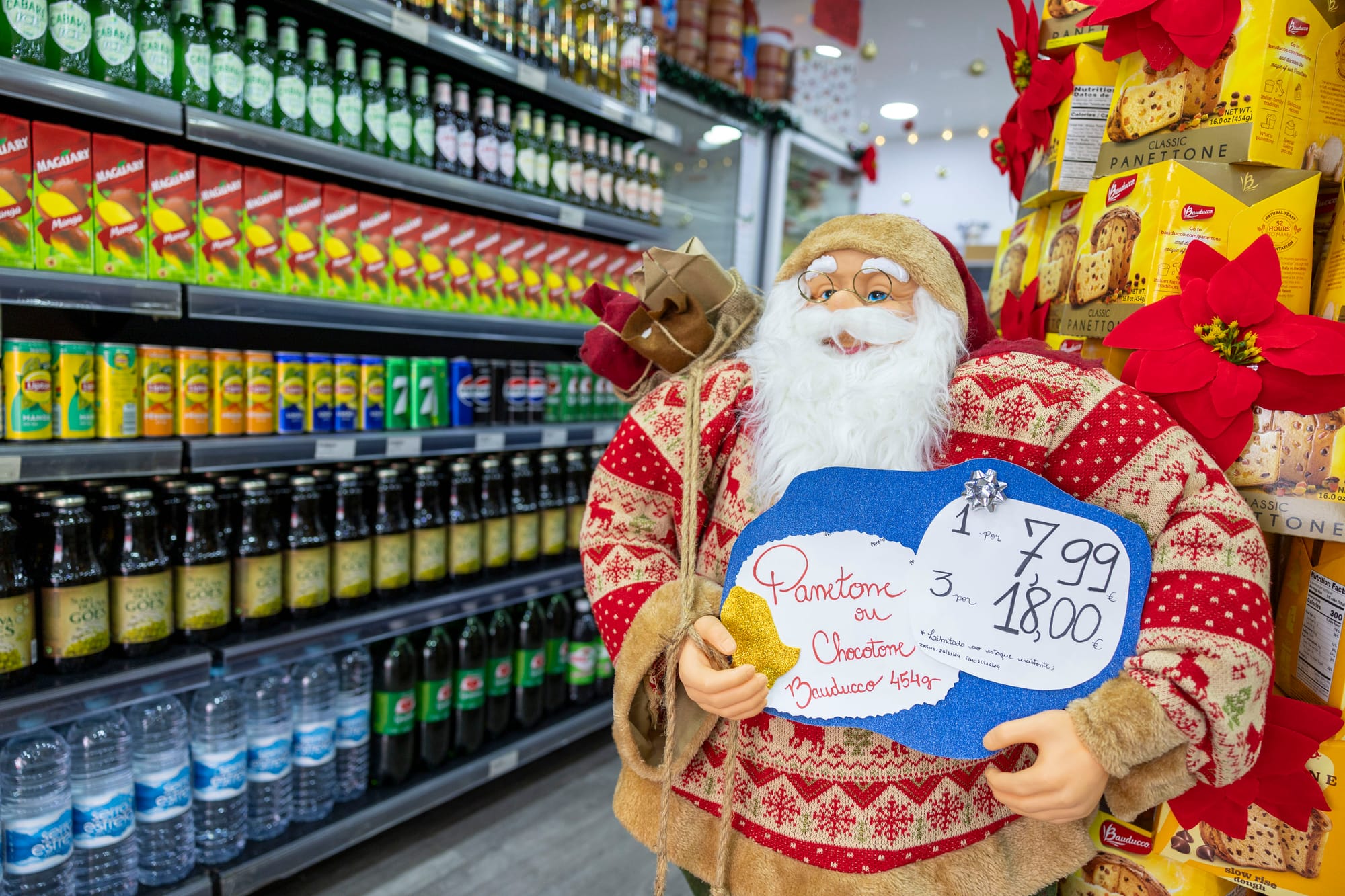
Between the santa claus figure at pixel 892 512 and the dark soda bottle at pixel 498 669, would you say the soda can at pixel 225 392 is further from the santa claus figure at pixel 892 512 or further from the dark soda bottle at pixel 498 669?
the santa claus figure at pixel 892 512

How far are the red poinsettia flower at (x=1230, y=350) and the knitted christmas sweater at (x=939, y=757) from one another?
7 centimetres

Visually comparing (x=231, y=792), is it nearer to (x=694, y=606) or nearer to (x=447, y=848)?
(x=447, y=848)

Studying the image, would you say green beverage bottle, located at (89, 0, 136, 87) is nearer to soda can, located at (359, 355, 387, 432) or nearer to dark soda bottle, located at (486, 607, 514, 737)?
soda can, located at (359, 355, 387, 432)

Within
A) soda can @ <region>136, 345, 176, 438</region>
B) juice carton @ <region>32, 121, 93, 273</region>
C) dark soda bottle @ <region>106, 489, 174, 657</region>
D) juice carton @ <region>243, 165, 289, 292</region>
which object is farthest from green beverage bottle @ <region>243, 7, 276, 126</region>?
dark soda bottle @ <region>106, 489, 174, 657</region>

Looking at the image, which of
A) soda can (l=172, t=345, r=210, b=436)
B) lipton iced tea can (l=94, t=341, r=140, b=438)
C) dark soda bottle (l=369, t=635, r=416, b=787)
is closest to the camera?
lipton iced tea can (l=94, t=341, r=140, b=438)

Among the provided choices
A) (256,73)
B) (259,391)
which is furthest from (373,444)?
(256,73)

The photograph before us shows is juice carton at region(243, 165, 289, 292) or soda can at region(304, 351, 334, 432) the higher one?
juice carton at region(243, 165, 289, 292)

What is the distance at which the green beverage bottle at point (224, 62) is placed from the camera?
1.70m

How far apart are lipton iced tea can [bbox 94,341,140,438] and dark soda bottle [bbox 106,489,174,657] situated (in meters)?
0.13

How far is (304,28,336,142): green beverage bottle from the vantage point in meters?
1.86

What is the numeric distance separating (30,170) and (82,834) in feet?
4.22

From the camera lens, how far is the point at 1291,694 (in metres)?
0.93

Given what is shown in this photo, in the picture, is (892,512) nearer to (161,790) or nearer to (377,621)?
(377,621)

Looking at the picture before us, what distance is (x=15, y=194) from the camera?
→ 4.71 ft
